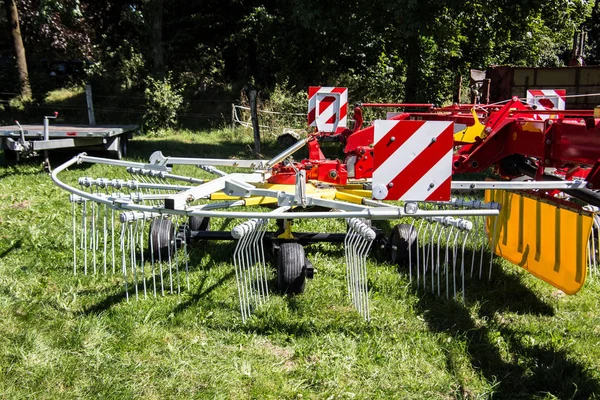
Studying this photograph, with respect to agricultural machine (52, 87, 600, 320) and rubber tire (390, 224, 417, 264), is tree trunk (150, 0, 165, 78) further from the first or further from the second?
rubber tire (390, 224, 417, 264)

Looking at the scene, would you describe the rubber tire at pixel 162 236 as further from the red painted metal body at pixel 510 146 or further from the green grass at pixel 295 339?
the red painted metal body at pixel 510 146

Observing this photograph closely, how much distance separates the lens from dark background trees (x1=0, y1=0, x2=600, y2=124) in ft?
35.2

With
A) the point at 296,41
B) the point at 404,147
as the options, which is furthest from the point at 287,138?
the point at 404,147

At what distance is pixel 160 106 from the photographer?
13.9 meters

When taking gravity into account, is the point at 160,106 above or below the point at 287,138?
above

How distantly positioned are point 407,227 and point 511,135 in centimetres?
115

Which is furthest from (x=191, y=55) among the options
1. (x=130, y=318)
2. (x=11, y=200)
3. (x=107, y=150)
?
(x=130, y=318)

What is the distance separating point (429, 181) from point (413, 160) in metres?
0.14

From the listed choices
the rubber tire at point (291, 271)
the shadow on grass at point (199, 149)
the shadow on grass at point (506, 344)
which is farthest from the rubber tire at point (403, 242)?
the shadow on grass at point (199, 149)

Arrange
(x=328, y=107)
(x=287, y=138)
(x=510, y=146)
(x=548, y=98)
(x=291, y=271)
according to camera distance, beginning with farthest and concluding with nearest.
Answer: (x=287, y=138) < (x=328, y=107) < (x=548, y=98) < (x=510, y=146) < (x=291, y=271)

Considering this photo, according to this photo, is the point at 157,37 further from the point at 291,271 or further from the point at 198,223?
the point at 291,271

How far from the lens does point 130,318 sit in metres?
3.47

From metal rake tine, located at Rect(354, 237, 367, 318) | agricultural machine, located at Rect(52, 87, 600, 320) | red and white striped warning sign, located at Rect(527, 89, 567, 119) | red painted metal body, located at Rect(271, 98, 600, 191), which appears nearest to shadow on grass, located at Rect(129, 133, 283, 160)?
red painted metal body, located at Rect(271, 98, 600, 191)

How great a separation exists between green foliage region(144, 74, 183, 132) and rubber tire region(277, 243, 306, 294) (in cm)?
1077
